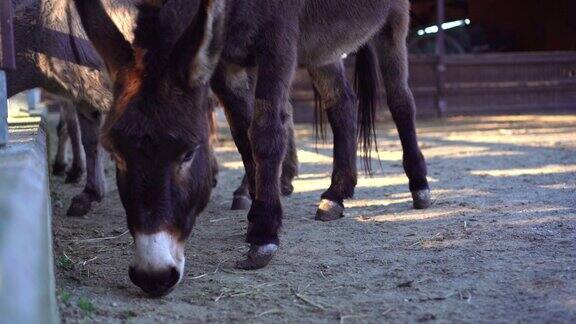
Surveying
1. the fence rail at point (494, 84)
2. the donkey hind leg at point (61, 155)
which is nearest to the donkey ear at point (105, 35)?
the donkey hind leg at point (61, 155)

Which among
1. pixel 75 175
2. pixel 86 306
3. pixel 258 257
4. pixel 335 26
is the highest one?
pixel 335 26

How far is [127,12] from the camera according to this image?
11.4 feet

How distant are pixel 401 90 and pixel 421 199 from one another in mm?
719

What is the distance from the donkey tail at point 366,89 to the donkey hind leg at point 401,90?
8.3 inches

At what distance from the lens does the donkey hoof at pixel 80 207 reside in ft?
15.7

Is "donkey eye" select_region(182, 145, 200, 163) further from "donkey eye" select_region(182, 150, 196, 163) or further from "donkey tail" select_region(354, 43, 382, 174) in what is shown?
"donkey tail" select_region(354, 43, 382, 174)

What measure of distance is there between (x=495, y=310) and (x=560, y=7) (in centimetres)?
1270

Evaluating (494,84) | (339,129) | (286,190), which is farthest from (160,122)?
(494,84)

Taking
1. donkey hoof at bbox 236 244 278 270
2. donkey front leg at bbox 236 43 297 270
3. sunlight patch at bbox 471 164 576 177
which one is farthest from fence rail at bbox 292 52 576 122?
donkey hoof at bbox 236 244 278 270

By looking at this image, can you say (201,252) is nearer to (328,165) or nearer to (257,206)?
(257,206)

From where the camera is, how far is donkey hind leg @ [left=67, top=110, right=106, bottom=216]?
492 centimetres

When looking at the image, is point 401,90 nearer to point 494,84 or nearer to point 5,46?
point 5,46

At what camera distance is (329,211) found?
4.42 m

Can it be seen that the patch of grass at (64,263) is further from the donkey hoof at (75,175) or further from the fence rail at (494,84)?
the fence rail at (494,84)
